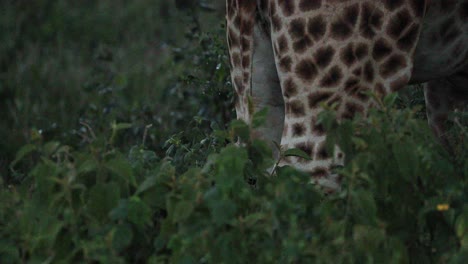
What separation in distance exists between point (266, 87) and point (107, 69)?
275 centimetres

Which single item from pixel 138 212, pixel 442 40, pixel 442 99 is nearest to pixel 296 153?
pixel 138 212

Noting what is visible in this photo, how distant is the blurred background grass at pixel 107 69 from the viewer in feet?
18.1

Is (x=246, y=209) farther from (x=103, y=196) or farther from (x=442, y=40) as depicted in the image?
(x=442, y=40)

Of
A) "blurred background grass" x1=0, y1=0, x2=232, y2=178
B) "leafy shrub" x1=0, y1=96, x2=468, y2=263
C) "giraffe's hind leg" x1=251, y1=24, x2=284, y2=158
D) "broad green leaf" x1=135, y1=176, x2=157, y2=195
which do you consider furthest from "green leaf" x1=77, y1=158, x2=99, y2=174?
"blurred background grass" x1=0, y1=0, x2=232, y2=178

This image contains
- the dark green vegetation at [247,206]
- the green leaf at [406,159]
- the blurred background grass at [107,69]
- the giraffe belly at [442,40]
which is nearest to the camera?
the dark green vegetation at [247,206]

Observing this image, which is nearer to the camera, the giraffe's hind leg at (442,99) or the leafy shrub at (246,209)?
the leafy shrub at (246,209)

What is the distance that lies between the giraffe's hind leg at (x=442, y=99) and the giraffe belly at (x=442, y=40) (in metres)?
0.53

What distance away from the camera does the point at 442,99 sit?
459cm

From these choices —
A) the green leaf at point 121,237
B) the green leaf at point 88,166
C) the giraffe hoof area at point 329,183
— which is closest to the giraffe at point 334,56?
the giraffe hoof area at point 329,183

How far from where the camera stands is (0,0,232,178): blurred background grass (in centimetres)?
551

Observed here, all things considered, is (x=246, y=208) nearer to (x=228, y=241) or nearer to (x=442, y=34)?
(x=228, y=241)

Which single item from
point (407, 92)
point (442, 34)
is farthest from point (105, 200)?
point (407, 92)

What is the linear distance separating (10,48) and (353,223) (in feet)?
15.8

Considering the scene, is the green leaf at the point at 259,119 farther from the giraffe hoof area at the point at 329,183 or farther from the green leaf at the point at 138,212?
the giraffe hoof area at the point at 329,183
